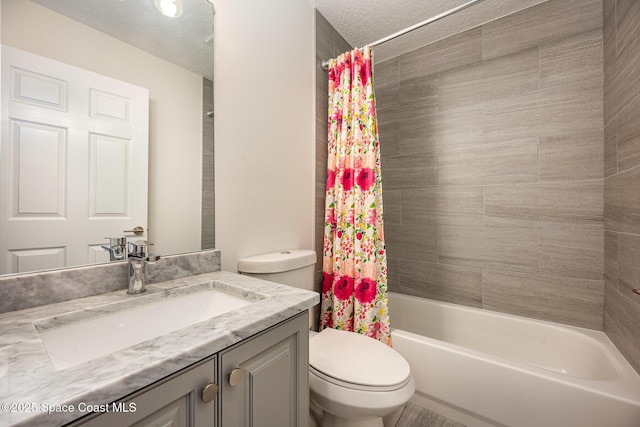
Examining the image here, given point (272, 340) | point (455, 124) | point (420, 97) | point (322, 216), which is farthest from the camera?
point (420, 97)

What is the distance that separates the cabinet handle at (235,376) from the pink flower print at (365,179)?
115 centimetres

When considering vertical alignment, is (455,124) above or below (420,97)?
below

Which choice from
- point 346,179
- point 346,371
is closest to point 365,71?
point 346,179

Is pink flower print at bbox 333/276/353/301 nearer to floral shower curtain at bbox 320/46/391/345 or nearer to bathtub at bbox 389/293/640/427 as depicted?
floral shower curtain at bbox 320/46/391/345

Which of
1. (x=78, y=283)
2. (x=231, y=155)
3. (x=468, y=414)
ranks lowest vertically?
(x=468, y=414)

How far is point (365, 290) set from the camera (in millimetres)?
1490

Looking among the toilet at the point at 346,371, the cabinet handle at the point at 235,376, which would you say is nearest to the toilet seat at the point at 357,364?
the toilet at the point at 346,371

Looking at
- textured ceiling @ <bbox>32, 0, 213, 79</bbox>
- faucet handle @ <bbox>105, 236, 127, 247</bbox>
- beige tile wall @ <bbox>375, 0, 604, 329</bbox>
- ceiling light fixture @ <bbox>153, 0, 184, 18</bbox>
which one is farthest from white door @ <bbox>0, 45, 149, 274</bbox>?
beige tile wall @ <bbox>375, 0, 604, 329</bbox>

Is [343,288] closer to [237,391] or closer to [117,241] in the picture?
[237,391]

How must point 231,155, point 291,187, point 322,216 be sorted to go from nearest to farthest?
point 231,155, point 291,187, point 322,216

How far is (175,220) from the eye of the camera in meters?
1.00

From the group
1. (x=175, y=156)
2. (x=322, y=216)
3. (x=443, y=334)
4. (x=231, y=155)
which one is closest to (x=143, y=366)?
(x=175, y=156)

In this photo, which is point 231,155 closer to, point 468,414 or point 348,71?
point 348,71

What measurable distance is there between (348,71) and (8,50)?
4.79ft
